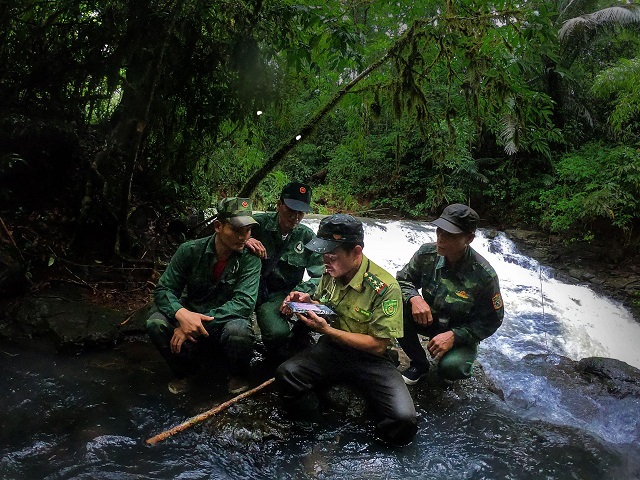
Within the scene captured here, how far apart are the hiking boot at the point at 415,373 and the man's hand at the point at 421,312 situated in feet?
2.04

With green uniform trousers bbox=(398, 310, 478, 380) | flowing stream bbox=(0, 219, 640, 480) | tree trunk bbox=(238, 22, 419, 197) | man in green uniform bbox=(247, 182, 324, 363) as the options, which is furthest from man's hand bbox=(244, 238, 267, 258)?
tree trunk bbox=(238, 22, 419, 197)

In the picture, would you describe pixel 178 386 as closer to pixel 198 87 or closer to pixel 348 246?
pixel 348 246

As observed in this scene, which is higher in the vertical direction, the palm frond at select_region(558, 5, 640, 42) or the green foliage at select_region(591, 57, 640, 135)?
the palm frond at select_region(558, 5, 640, 42)

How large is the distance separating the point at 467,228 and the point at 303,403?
81.2 inches

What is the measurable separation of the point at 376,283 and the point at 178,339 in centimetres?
161

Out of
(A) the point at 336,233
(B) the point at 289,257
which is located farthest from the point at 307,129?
(A) the point at 336,233

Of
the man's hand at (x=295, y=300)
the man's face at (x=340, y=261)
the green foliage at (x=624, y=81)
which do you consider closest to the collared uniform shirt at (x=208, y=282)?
the man's hand at (x=295, y=300)

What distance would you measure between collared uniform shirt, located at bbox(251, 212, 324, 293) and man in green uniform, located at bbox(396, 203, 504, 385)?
96 cm

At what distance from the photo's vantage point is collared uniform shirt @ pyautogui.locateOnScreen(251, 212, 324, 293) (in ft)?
14.4

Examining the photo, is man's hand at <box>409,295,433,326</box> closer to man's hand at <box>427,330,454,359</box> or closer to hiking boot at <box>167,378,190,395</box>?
man's hand at <box>427,330,454,359</box>

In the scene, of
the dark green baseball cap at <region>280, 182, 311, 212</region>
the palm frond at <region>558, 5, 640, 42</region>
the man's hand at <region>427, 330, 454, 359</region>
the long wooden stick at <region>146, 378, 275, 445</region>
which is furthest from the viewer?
the palm frond at <region>558, 5, 640, 42</region>

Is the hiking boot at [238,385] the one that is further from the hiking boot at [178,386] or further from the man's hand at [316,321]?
the man's hand at [316,321]

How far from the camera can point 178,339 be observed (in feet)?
10.9

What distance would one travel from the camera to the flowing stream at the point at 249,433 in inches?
116
